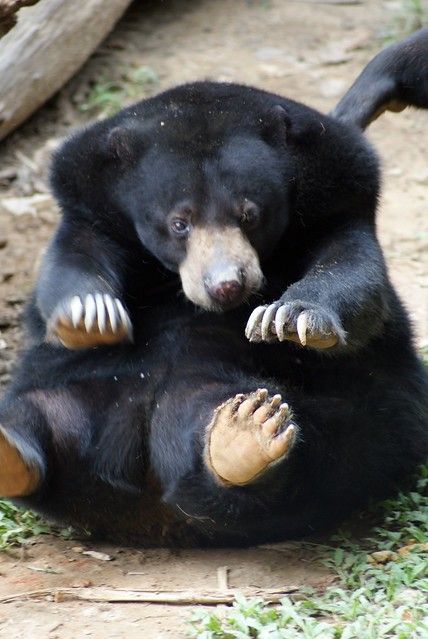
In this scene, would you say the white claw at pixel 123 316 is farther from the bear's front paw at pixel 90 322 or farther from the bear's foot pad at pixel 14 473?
the bear's foot pad at pixel 14 473

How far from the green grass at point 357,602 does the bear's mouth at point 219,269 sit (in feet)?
3.29

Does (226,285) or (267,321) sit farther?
(226,285)

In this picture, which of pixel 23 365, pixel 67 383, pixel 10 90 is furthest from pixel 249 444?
pixel 10 90

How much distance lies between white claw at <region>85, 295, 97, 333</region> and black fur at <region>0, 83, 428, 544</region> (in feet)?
0.37

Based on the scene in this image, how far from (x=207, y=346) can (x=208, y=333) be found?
70 millimetres

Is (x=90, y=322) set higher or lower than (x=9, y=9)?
lower

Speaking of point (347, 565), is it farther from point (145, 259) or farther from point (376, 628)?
point (145, 259)

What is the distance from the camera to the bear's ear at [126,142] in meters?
4.54

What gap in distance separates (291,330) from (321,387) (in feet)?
1.87

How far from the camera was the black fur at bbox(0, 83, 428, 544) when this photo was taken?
13.8 ft

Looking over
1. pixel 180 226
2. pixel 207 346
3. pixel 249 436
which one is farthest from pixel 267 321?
→ pixel 180 226

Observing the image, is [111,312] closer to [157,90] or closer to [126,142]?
[126,142]

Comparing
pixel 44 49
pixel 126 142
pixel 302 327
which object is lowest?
pixel 302 327

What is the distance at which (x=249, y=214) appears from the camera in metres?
4.37
